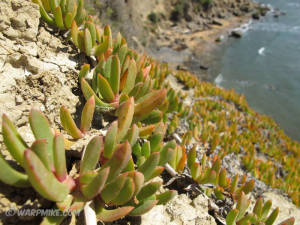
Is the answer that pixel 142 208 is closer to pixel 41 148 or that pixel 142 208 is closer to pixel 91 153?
pixel 91 153

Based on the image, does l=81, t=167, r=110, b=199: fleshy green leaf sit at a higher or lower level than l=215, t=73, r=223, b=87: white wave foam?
higher

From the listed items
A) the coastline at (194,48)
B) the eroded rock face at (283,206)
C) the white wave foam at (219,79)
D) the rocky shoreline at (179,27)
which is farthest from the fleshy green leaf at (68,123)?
the white wave foam at (219,79)

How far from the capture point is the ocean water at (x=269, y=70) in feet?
37.3

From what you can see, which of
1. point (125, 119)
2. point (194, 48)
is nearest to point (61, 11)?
point (125, 119)

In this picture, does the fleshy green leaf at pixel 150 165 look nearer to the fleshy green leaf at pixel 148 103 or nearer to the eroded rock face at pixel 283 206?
the fleshy green leaf at pixel 148 103

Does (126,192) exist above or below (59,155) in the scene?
below

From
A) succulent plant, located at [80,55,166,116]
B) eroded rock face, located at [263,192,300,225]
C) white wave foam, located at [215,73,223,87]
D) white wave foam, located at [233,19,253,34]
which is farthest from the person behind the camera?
white wave foam, located at [233,19,253,34]

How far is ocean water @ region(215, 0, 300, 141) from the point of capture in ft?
37.3

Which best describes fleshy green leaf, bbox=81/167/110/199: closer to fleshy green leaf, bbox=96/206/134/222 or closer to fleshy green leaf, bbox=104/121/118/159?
fleshy green leaf, bbox=96/206/134/222

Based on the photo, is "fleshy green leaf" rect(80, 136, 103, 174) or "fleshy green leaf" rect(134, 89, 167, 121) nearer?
→ "fleshy green leaf" rect(80, 136, 103, 174)

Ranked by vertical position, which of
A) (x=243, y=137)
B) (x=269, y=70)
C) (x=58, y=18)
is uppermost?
(x=58, y=18)

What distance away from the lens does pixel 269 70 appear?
48.8 feet

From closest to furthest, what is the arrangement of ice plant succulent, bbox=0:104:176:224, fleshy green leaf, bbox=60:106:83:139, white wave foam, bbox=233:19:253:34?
ice plant succulent, bbox=0:104:176:224, fleshy green leaf, bbox=60:106:83:139, white wave foam, bbox=233:19:253:34

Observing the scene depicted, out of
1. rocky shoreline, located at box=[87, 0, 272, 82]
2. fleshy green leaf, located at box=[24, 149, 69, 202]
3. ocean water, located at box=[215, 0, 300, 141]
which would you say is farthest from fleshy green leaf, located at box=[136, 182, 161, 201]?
rocky shoreline, located at box=[87, 0, 272, 82]
